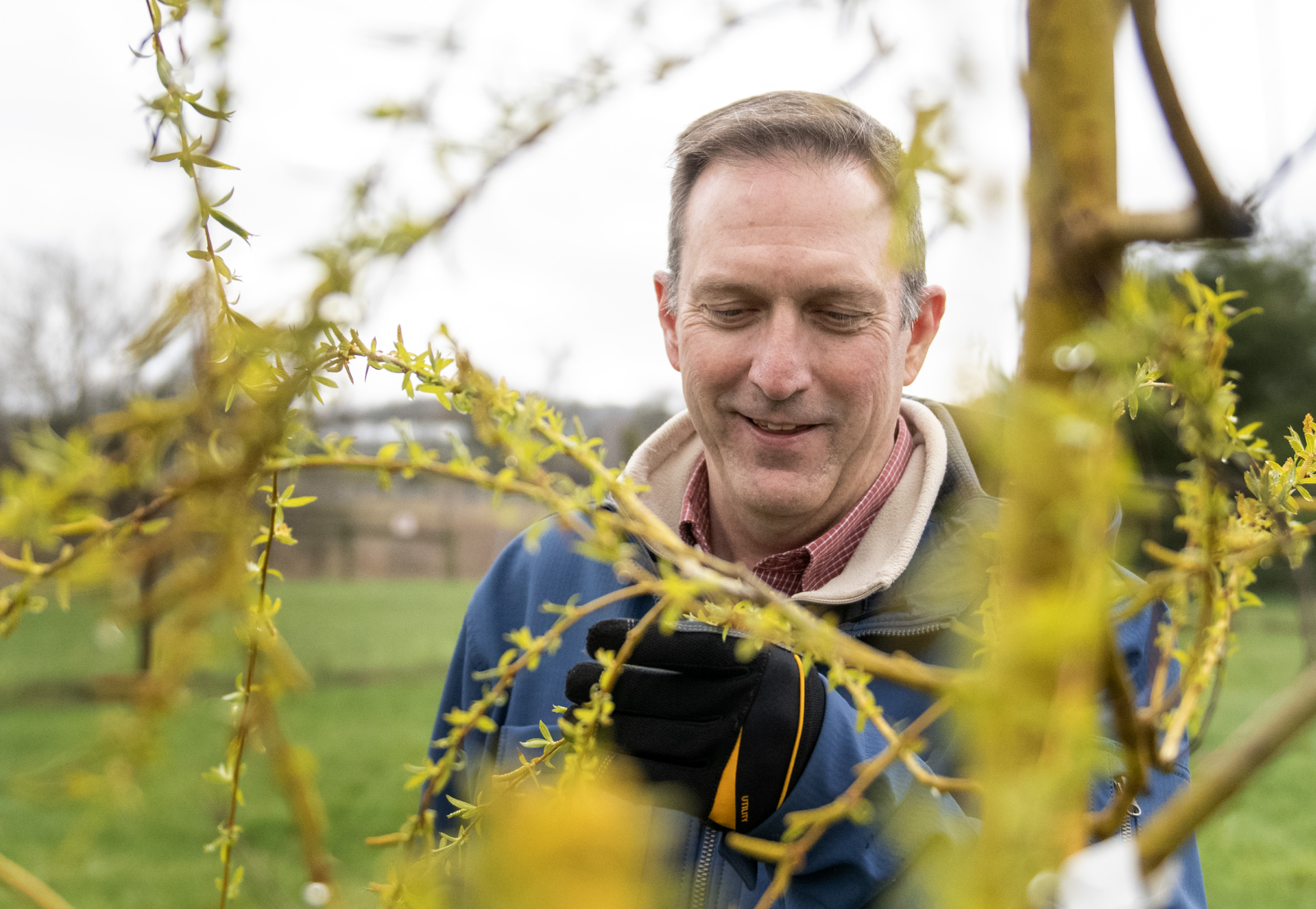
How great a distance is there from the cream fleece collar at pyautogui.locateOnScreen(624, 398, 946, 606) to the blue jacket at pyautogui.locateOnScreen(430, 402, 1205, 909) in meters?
0.04

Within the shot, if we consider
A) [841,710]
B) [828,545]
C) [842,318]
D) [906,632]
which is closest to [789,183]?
[842,318]

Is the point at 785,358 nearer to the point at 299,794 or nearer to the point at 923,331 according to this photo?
the point at 923,331

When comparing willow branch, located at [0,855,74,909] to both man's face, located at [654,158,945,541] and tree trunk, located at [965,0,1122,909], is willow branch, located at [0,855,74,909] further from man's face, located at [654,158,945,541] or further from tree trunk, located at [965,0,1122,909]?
man's face, located at [654,158,945,541]

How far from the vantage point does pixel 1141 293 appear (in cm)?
26

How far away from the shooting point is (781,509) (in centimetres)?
159

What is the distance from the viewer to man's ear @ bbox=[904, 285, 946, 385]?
5.96 feet

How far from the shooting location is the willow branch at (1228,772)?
0.81ft

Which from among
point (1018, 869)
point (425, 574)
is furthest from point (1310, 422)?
point (425, 574)

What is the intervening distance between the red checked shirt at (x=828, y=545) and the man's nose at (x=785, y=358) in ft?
0.93

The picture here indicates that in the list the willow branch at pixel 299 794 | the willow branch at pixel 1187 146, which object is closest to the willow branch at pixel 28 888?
the willow branch at pixel 299 794

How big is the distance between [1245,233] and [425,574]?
1721 centimetres

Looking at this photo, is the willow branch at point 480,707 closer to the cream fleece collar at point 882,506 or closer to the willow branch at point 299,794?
the willow branch at point 299,794

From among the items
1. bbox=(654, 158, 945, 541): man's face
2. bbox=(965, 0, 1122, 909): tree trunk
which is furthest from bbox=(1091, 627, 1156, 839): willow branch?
bbox=(654, 158, 945, 541): man's face

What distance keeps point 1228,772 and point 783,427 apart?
1365 millimetres
